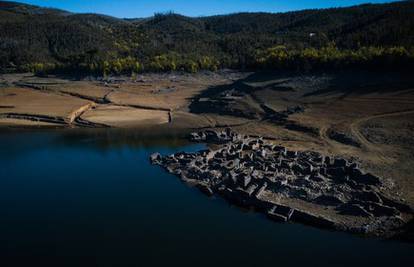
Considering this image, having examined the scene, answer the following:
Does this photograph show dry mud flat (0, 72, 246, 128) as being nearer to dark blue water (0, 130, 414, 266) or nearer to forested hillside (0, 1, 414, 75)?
forested hillside (0, 1, 414, 75)

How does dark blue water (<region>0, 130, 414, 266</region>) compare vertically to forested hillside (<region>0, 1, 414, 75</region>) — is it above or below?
below

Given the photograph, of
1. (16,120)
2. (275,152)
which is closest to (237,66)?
(16,120)

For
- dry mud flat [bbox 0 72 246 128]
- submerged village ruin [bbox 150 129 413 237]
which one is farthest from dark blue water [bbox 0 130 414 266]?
dry mud flat [bbox 0 72 246 128]

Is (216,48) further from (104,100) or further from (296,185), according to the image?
(296,185)

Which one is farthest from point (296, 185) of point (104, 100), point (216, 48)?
point (216, 48)

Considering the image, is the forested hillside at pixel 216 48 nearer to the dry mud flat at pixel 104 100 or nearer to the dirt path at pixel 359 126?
the dry mud flat at pixel 104 100

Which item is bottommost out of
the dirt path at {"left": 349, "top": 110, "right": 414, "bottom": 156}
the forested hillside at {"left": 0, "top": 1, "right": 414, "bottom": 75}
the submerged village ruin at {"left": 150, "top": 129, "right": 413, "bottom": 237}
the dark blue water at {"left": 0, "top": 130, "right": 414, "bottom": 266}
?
the dark blue water at {"left": 0, "top": 130, "right": 414, "bottom": 266}

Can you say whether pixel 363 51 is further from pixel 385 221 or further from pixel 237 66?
pixel 385 221

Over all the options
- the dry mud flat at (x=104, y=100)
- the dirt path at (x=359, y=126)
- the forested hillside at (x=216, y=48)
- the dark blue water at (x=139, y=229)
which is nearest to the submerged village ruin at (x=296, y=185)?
the dark blue water at (x=139, y=229)
